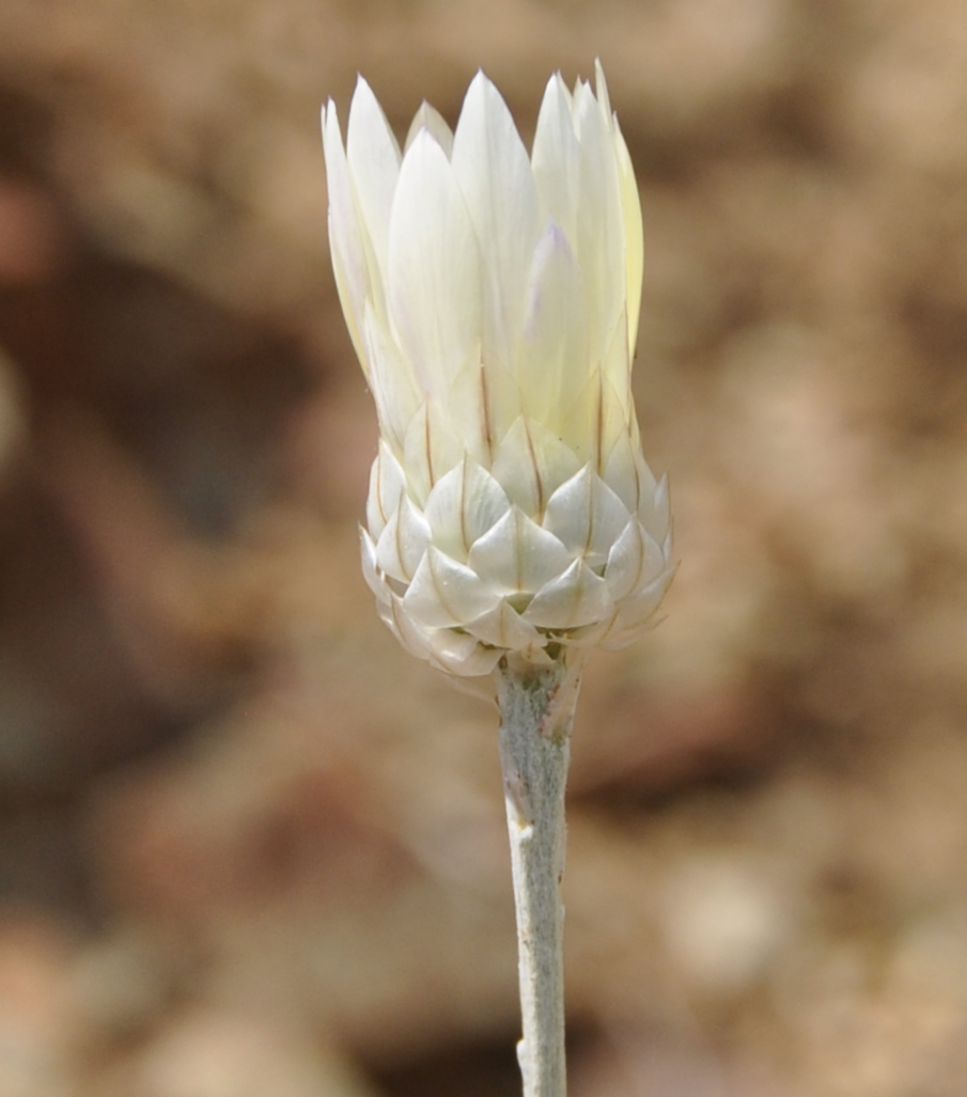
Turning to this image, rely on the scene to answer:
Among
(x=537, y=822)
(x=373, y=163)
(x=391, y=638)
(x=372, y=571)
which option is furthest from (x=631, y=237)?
(x=391, y=638)

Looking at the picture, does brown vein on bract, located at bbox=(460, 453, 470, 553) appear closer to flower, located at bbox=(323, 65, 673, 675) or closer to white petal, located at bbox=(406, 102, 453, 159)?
flower, located at bbox=(323, 65, 673, 675)

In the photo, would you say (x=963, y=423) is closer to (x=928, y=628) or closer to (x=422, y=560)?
(x=928, y=628)

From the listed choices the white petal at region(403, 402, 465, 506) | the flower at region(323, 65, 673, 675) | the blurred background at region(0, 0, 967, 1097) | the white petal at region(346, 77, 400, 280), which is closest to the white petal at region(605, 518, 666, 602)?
the flower at region(323, 65, 673, 675)

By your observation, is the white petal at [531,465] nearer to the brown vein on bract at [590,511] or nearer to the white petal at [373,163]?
the brown vein on bract at [590,511]

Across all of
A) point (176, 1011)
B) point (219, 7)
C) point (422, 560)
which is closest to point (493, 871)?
point (176, 1011)

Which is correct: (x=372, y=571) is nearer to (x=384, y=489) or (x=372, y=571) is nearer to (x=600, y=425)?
(x=384, y=489)

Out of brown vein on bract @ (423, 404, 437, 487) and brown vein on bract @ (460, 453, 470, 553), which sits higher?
brown vein on bract @ (423, 404, 437, 487)

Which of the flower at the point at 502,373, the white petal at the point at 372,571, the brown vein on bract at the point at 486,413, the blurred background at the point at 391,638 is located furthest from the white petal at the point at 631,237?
the blurred background at the point at 391,638
